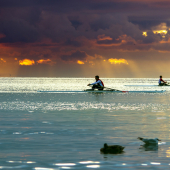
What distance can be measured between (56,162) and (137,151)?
3387mm

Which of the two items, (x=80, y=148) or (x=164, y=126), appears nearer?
(x=80, y=148)

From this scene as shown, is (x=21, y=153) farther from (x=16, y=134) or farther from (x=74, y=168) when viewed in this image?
(x=16, y=134)

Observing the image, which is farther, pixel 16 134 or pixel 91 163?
pixel 16 134

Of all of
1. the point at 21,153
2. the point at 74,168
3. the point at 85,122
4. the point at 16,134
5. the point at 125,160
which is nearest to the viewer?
the point at 74,168

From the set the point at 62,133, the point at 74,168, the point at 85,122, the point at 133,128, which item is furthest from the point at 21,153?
the point at 85,122

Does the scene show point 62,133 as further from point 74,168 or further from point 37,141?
point 74,168

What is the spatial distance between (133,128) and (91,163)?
28.5ft

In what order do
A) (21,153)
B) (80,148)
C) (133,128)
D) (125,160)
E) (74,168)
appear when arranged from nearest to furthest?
(74,168) → (125,160) → (21,153) → (80,148) → (133,128)

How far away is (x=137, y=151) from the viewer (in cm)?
1361

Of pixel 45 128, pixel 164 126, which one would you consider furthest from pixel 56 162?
pixel 164 126

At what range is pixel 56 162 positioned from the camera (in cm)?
1189

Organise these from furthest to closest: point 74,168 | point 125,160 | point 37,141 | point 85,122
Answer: point 85,122
point 37,141
point 125,160
point 74,168

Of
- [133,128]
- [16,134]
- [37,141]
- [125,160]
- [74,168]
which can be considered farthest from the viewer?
[133,128]

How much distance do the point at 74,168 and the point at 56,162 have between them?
88cm
